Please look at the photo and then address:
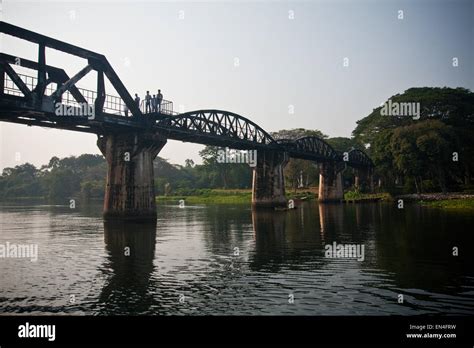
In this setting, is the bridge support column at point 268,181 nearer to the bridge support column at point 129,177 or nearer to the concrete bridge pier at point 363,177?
the bridge support column at point 129,177

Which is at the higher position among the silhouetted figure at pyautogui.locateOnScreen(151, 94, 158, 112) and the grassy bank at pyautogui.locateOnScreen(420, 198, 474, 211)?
the silhouetted figure at pyautogui.locateOnScreen(151, 94, 158, 112)

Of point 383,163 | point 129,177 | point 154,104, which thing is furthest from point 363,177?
point 129,177

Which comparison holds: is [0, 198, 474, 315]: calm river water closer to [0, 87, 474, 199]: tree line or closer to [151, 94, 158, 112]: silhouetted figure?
[151, 94, 158, 112]: silhouetted figure

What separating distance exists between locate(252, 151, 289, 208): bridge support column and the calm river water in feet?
141

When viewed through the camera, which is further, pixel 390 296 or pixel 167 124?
pixel 167 124

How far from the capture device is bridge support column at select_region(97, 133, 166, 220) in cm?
4228

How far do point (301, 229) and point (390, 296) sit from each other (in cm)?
2228

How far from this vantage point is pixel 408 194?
86875mm

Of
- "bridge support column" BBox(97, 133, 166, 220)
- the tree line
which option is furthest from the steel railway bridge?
the tree line

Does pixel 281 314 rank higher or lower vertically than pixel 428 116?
lower

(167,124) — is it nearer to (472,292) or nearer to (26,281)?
(26,281)

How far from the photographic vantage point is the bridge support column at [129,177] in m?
42.3
